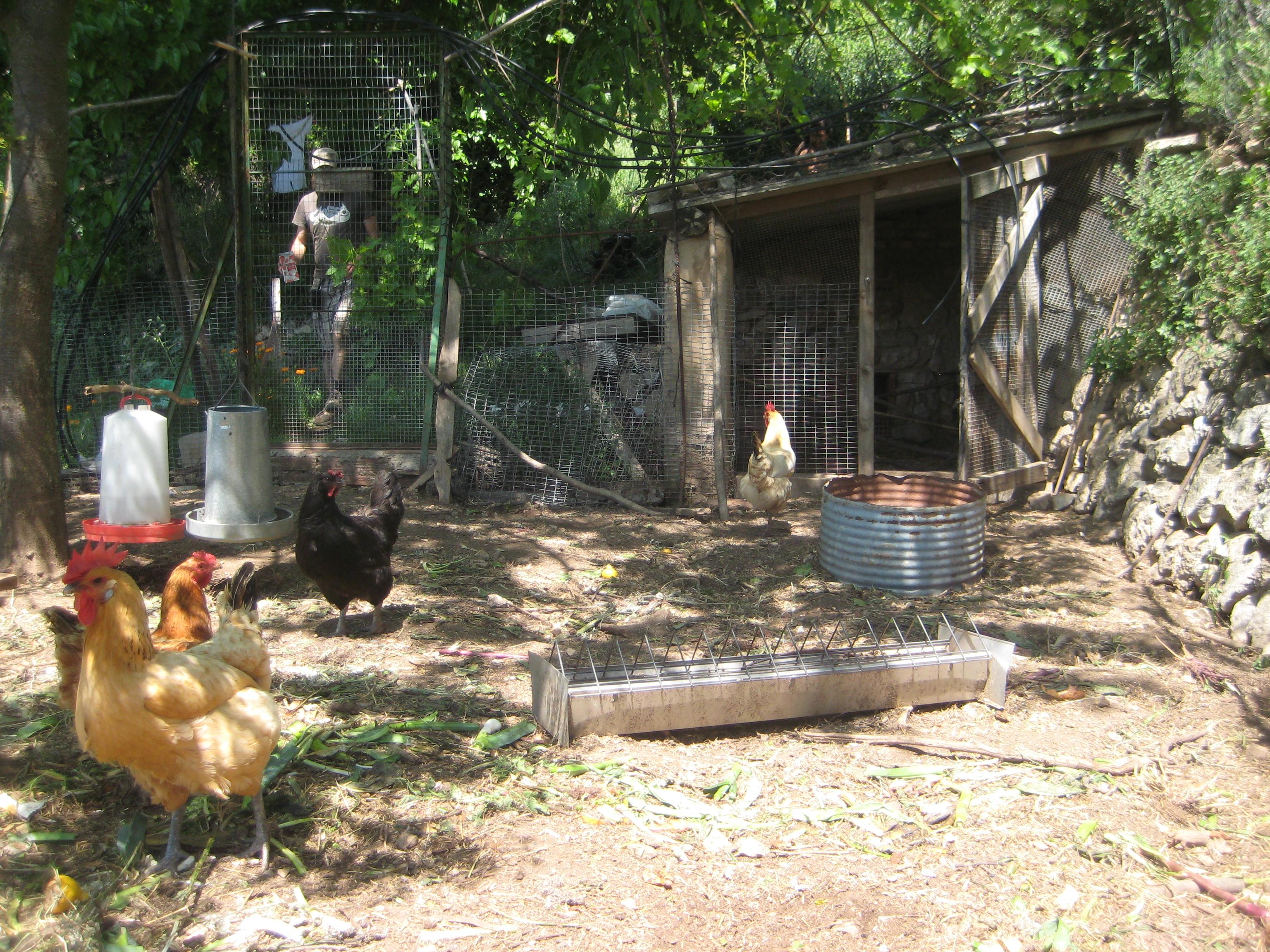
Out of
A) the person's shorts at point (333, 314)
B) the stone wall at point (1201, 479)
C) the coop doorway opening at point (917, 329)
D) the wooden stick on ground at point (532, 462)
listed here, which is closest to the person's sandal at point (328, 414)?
the person's shorts at point (333, 314)

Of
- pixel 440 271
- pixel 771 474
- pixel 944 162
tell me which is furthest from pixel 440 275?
pixel 944 162

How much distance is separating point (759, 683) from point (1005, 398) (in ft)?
16.4

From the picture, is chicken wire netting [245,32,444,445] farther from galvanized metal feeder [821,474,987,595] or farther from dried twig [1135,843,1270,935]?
dried twig [1135,843,1270,935]

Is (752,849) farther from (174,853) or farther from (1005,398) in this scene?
(1005,398)

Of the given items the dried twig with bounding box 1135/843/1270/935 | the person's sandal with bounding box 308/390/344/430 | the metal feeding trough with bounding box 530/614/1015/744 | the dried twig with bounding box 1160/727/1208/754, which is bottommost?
the dried twig with bounding box 1135/843/1270/935

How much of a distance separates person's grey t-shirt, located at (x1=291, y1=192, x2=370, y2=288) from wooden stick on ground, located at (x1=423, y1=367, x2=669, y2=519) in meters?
1.58

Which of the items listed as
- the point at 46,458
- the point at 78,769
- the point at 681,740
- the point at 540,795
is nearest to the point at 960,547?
the point at 681,740

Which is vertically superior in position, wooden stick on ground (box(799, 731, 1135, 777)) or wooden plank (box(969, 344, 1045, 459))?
wooden plank (box(969, 344, 1045, 459))

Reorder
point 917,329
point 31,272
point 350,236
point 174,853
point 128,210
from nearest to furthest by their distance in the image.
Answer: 1. point 174,853
2. point 31,272
3. point 128,210
4. point 350,236
5. point 917,329

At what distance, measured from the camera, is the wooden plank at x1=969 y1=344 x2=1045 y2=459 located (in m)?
7.60

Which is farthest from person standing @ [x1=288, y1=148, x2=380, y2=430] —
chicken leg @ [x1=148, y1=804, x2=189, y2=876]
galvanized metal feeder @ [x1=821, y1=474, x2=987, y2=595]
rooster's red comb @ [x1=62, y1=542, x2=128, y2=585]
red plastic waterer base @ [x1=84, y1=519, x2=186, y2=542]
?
chicken leg @ [x1=148, y1=804, x2=189, y2=876]

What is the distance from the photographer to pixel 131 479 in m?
4.57

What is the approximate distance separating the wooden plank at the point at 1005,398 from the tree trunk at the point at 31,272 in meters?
6.36

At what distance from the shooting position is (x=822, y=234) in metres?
9.06
